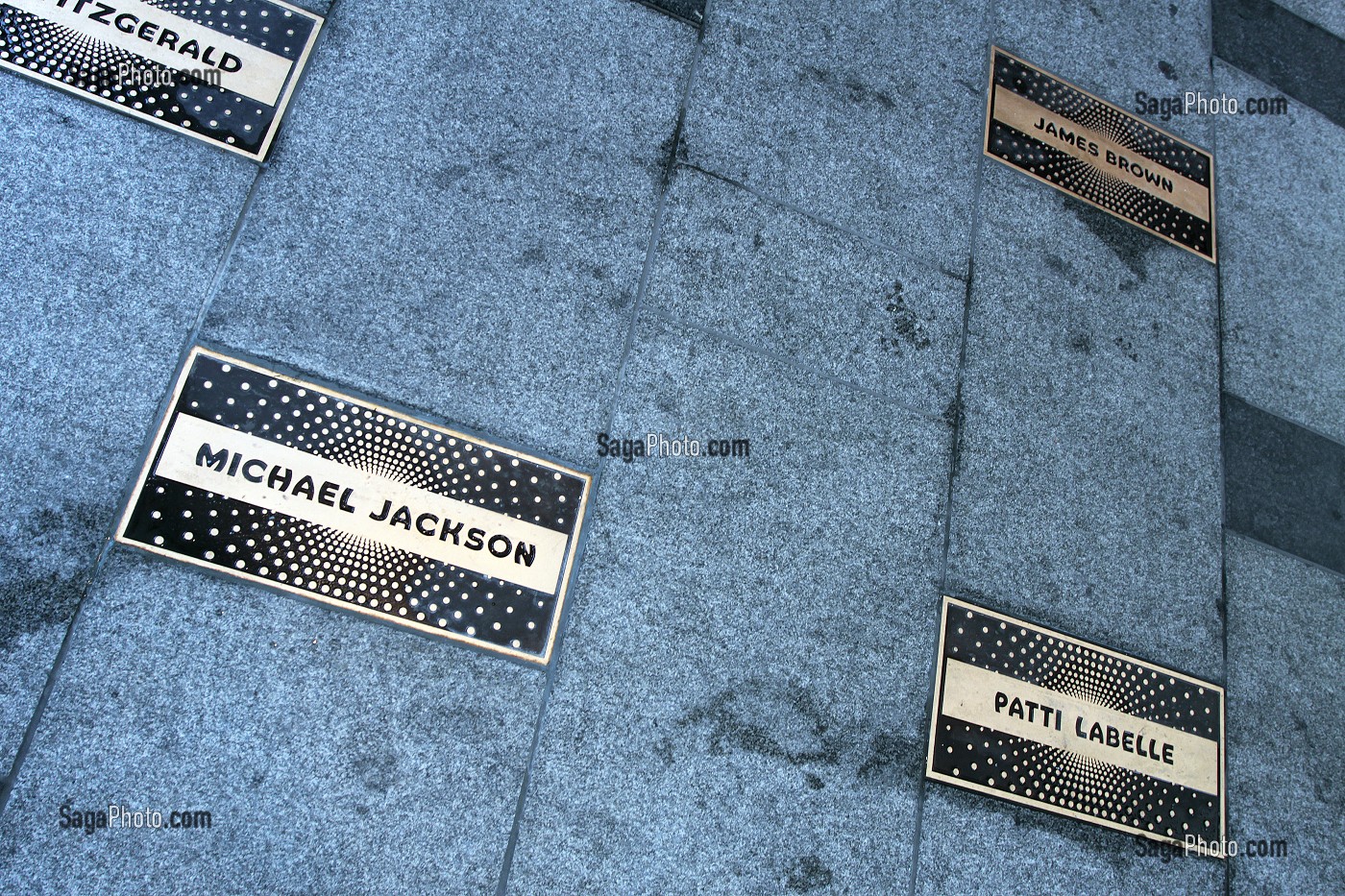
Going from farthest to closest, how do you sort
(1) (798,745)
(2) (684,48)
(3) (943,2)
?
(3) (943,2)
(2) (684,48)
(1) (798,745)

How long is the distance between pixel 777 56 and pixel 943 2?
2.04 feet

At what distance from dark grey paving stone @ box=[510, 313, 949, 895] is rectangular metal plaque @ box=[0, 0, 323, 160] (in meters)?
1.00

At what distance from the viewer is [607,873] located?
5.18 feet

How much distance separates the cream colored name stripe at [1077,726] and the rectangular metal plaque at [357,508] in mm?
991

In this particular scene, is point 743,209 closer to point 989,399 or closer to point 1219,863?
point 989,399

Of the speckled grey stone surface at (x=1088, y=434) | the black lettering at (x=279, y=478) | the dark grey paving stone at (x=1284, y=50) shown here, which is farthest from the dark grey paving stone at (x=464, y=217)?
the dark grey paving stone at (x=1284, y=50)

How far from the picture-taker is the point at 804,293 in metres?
1.98

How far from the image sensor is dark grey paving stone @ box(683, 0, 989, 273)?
204 centimetres

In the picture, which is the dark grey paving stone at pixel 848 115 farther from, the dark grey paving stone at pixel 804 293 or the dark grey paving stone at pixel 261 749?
the dark grey paving stone at pixel 261 749

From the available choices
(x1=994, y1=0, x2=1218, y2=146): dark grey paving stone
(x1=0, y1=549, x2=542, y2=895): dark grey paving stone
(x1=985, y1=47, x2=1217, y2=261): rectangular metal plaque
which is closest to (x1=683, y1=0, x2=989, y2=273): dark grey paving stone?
(x1=985, y1=47, x2=1217, y2=261): rectangular metal plaque

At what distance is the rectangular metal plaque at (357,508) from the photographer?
1544 millimetres

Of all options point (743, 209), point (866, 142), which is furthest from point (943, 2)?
point (743, 209)

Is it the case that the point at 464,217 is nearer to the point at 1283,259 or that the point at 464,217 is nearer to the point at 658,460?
the point at 658,460

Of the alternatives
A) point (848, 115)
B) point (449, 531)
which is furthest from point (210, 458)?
point (848, 115)
